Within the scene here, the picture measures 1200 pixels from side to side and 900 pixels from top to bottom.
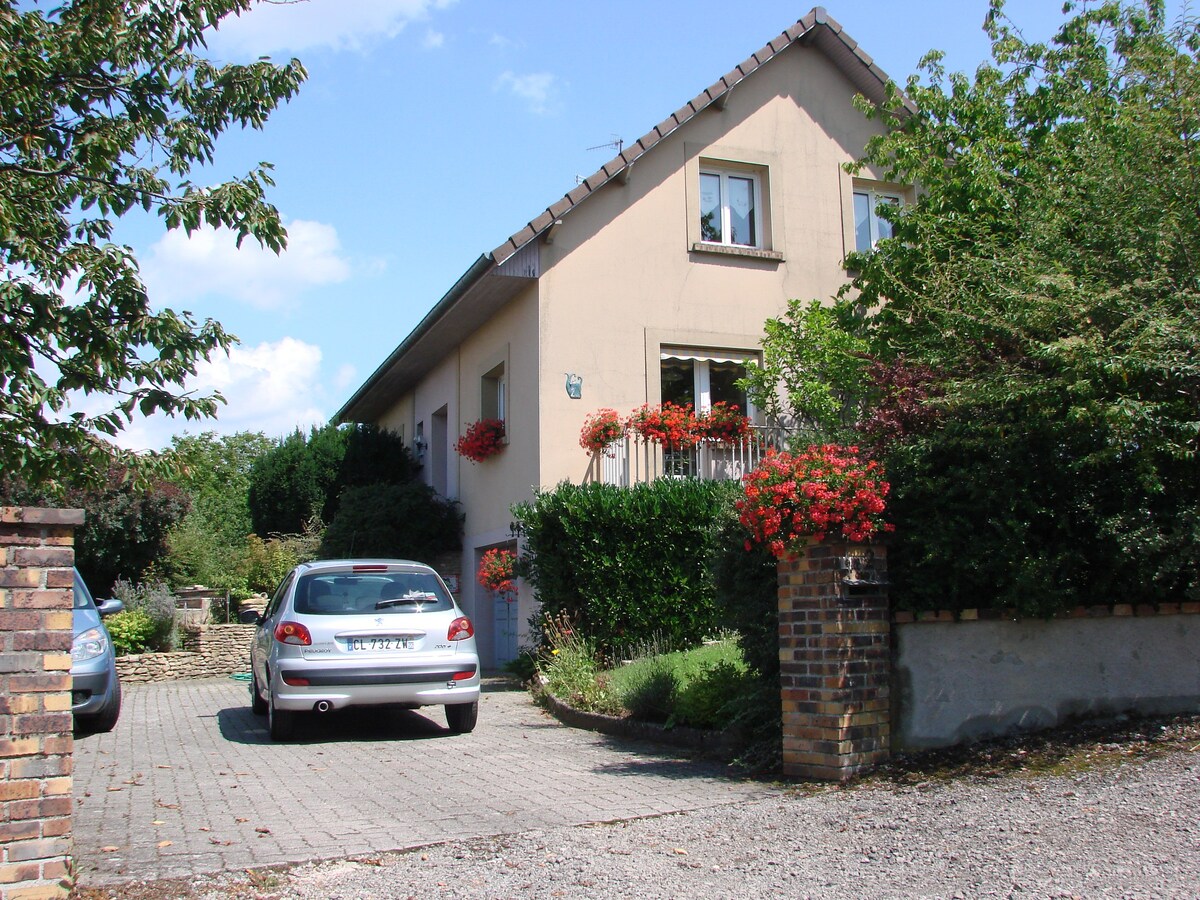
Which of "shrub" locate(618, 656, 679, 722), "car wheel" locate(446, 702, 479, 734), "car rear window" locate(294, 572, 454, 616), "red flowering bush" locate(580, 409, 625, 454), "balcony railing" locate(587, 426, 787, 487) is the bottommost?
"car wheel" locate(446, 702, 479, 734)

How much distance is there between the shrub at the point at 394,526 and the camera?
1767cm

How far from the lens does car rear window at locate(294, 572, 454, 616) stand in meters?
9.68

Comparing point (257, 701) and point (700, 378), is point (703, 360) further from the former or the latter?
point (257, 701)

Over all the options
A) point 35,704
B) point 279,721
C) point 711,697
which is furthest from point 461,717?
point 35,704

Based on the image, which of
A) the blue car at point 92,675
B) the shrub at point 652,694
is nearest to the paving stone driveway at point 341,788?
the blue car at point 92,675

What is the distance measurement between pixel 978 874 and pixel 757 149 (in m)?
13.6

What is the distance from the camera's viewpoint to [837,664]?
22.4 ft

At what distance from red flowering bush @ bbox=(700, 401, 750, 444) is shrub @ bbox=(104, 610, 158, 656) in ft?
29.1

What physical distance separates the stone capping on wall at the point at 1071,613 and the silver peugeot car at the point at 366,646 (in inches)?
165

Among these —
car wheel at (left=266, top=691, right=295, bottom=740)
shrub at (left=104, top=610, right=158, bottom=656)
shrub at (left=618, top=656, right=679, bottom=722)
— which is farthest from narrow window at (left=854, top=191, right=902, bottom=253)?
shrub at (left=104, top=610, right=158, bottom=656)

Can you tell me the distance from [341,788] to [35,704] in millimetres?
3051

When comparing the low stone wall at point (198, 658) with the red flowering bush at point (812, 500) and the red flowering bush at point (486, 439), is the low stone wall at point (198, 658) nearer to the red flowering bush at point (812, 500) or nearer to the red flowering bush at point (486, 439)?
the red flowering bush at point (486, 439)

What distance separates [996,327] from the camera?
7184mm

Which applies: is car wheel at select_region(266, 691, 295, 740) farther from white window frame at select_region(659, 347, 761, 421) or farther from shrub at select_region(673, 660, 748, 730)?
white window frame at select_region(659, 347, 761, 421)
